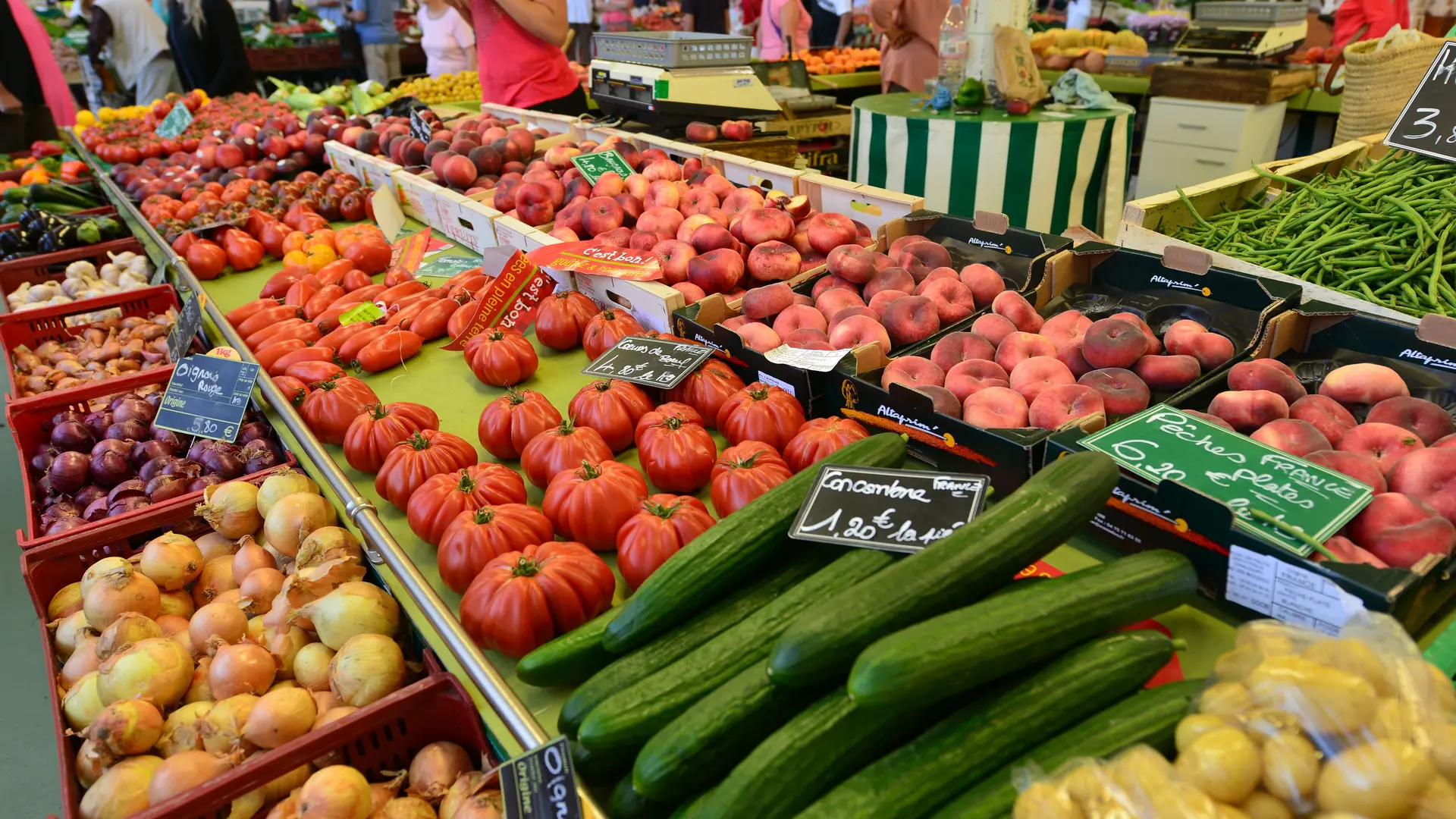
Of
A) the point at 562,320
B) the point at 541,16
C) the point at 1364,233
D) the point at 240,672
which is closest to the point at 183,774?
the point at 240,672

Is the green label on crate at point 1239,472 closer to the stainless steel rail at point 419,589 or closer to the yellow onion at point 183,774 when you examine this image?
the stainless steel rail at point 419,589

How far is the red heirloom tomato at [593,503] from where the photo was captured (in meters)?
1.58

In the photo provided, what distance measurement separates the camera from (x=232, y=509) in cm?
181

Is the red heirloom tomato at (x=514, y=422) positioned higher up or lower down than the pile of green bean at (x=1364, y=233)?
lower down

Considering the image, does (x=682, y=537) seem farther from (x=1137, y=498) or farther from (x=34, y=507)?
(x=34, y=507)

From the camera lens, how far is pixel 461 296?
2.77 meters

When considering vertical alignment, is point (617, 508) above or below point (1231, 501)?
below

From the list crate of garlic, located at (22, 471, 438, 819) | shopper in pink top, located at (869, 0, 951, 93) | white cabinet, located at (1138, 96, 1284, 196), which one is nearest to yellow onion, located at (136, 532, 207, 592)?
crate of garlic, located at (22, 471, 438, 819)

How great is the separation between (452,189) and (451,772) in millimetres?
2944

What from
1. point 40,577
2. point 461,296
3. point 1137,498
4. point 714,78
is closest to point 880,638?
point 1137,498

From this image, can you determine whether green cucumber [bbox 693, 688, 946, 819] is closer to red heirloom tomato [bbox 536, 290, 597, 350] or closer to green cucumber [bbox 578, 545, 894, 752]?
green cucumber [bbox 578, 545, 894, 752]

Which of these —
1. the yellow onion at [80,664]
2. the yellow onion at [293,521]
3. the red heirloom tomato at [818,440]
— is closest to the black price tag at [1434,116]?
the red heirloom tomato at [818,440]

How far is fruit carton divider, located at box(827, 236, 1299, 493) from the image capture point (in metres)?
1.59

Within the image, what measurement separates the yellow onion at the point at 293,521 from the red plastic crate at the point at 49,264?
112 inches
